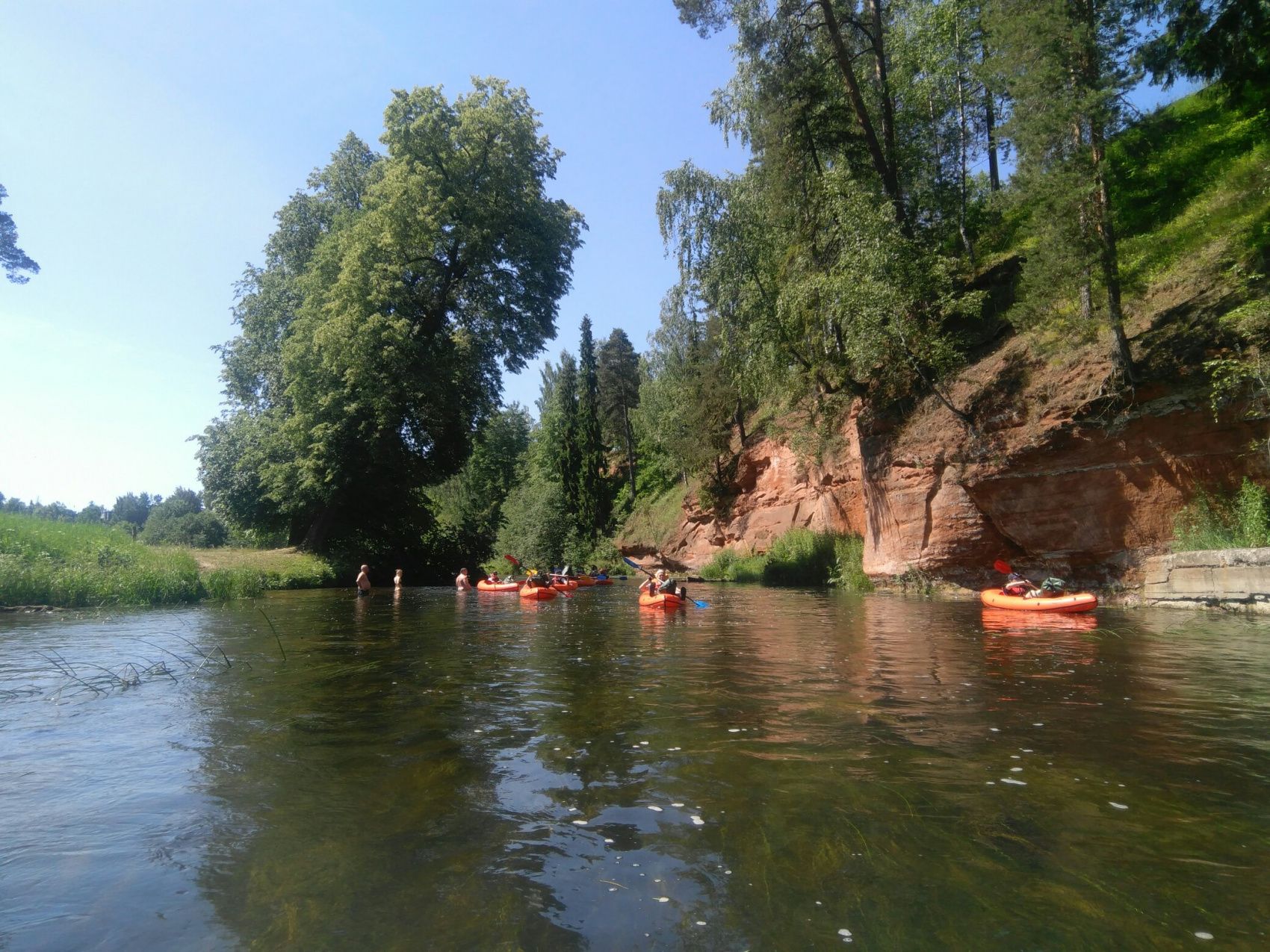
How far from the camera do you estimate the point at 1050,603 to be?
50.6 ft

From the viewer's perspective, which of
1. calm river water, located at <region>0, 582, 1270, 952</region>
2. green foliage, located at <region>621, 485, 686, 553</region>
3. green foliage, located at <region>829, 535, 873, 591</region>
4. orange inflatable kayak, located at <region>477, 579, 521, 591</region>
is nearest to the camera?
calm river water, located at <region>0, 582, 1270, 952</region>

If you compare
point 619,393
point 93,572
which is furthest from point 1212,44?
point 619,393

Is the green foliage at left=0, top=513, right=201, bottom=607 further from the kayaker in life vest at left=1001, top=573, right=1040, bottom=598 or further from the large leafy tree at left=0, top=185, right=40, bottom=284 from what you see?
the kayaker in life vest at left=1001, top=573, right=1040, bottom=598

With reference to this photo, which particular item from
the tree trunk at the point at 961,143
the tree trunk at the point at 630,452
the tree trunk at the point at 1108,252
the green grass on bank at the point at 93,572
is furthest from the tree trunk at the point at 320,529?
the tree trunk at the point at 630,452

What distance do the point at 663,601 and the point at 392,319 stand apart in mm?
16431

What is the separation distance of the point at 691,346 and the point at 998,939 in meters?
39.3

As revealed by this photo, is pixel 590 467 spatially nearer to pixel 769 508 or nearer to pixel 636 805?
pixel 769 508

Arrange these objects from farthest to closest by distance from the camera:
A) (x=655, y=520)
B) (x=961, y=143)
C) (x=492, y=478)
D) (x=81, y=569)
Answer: (x=492, y=478), (x=655, y=520), (x=961, y=143), (x=81, y=569)

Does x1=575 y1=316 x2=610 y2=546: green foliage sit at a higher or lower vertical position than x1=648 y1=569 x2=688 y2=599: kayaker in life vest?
higher

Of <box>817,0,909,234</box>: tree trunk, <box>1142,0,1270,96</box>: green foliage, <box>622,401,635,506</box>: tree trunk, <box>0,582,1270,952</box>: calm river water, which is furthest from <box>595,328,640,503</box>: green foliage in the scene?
<box>0,582,1270,952</box>: calm river water

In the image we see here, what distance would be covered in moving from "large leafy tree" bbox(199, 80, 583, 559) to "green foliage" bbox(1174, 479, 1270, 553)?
78.1ft

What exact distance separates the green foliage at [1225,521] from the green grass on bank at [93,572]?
23.5m

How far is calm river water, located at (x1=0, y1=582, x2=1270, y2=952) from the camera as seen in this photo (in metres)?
3.21

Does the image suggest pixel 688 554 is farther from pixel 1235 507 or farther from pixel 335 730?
pixel 335 730
